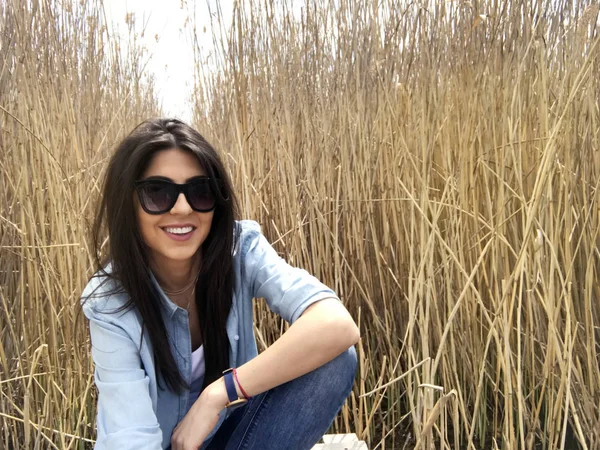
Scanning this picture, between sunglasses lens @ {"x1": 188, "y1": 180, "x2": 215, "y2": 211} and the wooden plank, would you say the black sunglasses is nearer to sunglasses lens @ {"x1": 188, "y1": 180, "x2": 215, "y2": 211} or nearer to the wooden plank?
sunglasses lens @ {"x1": 188, "y1": 180, "x2": 215, "y2": 211}

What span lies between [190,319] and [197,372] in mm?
95

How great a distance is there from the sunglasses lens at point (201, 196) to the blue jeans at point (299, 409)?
0.32 meters

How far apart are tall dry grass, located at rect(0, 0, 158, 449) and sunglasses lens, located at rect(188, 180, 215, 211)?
1.70ft

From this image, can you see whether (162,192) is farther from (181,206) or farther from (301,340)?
(301,340)

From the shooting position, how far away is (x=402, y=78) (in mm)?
1222

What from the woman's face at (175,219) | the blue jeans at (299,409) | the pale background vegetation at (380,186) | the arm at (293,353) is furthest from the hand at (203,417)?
the pale background vegetation at (380,186)

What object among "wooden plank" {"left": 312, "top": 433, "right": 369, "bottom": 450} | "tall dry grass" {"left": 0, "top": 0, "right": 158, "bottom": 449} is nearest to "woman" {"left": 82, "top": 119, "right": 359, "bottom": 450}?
"wooden plank" {"left": 312, "top": 433, "right": 369, "bottom": 450}

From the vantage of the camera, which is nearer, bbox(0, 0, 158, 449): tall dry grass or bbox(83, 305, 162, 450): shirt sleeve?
bbox(83, 305, 162, 450): shirt sleeve

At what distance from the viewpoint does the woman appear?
0.73m

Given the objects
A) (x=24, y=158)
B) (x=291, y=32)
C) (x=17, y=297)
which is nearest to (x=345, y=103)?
(x=291, y=32)

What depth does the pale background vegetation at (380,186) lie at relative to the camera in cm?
102

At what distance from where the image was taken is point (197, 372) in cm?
86

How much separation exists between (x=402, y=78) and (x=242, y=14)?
0.45 m

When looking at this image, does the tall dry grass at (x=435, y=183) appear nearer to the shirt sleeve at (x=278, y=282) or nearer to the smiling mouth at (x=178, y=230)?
the shirt sleeve at (x=278, y=282)
